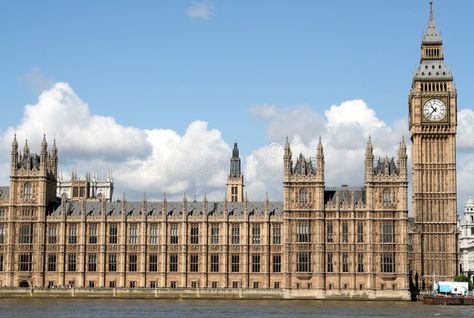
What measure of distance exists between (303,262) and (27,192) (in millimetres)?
45584

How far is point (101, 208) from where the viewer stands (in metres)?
145

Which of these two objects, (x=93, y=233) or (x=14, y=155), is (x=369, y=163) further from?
(x=14, y=155)

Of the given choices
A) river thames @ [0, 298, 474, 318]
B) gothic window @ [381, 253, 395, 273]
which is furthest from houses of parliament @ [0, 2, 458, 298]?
river thames @ [0, 298, 474, 318]

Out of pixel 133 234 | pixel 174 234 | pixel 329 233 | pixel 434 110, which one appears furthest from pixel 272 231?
pixel 434 110

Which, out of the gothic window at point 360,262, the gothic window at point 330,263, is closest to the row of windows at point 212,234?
the gothic window at point 360,262

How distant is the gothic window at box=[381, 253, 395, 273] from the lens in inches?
5354

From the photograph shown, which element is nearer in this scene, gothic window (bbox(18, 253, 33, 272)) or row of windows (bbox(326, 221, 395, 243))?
row of windows (bbox(326, 221, 395, 243))

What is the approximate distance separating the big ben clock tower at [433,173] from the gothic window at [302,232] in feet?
67.5

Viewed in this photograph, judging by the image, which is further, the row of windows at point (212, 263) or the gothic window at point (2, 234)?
the gothic window at point (2, 234)

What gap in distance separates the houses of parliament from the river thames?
31.2ft

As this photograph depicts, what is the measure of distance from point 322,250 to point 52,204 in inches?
1767

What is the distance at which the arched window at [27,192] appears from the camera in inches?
5684

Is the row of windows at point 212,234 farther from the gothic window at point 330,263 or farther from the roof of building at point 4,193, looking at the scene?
the roof of building at point 4,193

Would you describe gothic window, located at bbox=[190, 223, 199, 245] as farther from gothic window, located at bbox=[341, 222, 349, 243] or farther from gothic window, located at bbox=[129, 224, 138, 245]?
gothic window, located at bbox=[341, 222, 349, 243]
